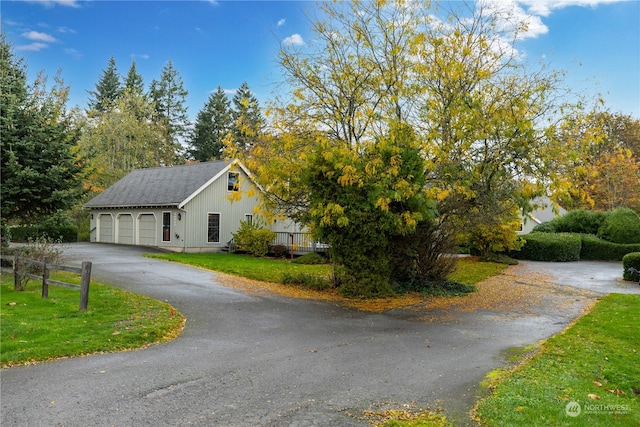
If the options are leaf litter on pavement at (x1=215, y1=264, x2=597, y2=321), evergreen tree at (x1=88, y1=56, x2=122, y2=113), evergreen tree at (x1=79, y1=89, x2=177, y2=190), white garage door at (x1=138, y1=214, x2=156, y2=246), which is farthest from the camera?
evergreen tree at (x1=88, y1=56, x2=122, y2=113)

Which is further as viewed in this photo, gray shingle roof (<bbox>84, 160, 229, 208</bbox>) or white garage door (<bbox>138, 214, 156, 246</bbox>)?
white garage door (<bbox>138, 214, 156, 246</bbox>)

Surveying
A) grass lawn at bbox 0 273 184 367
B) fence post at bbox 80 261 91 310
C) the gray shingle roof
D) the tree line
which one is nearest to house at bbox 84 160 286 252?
the gray shingle roof

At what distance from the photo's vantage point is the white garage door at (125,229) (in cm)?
2733

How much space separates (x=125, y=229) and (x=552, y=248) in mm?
25007

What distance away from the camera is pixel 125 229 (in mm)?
27734

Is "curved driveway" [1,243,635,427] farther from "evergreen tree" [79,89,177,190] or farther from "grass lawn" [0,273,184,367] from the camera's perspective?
"evergreen tree" [79,89,177,190]

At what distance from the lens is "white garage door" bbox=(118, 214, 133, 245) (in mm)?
27328

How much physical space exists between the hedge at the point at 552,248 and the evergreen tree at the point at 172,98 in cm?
4225

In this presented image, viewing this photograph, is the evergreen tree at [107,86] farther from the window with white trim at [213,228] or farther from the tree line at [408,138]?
the tree line at [408,138]

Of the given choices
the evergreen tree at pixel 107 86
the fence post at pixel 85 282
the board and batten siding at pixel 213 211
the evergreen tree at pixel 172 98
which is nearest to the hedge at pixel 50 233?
the board and batten siding at pixel 213 211

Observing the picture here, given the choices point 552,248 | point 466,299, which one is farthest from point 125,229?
point 552,248

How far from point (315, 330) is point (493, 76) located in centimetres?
803

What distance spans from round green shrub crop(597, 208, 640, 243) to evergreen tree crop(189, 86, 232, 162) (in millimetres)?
37613

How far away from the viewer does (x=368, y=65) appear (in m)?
12.0
